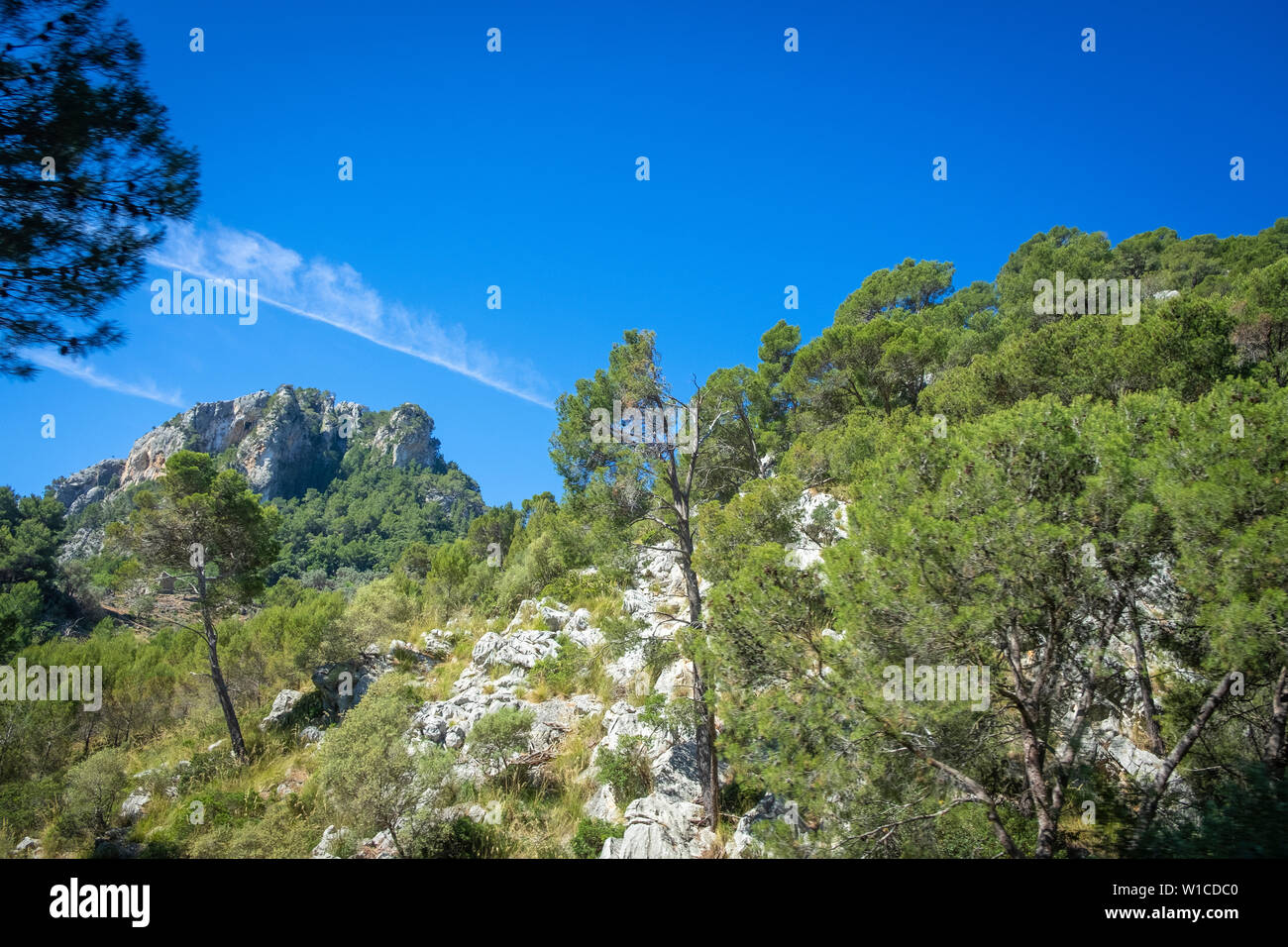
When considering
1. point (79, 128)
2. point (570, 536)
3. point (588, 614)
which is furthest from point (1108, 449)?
point (588, 614)

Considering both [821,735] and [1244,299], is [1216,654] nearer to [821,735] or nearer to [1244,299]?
[821,735]

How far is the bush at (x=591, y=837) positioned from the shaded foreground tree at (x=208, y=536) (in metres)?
11.9

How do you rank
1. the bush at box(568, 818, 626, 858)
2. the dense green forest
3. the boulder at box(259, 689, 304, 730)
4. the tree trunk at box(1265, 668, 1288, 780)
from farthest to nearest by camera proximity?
the boulder at box(259, 689, 304, 730)
the bush at box(568, 818, 626, 858)
the tree trunk at box(1265, 668, 1288, 780)
the dense green forest

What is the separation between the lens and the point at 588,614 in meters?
17.9

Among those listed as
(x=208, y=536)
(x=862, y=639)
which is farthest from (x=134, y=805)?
(x=862, y=639)

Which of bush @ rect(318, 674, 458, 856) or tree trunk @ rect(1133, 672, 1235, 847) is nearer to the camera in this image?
tree trunk @ rect(1133, 672, 1235, 847)

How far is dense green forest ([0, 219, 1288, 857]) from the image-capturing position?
537 cm

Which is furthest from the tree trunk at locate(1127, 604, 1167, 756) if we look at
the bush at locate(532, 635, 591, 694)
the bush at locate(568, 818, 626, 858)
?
the bush at locate(532, 635, 591, 694)

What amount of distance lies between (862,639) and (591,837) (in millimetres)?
6112

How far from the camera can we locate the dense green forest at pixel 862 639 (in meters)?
5.37

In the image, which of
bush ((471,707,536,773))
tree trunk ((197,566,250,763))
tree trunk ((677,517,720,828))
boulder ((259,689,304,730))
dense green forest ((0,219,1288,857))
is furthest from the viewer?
boulder ((259,689,304,730))

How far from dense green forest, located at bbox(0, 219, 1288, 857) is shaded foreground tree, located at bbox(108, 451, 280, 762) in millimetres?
120

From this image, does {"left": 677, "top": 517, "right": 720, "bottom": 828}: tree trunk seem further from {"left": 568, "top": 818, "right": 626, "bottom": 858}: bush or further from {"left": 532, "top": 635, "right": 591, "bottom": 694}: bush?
{"left": 532, "top": 635, "right": 591, "bottom": 694}: bush
